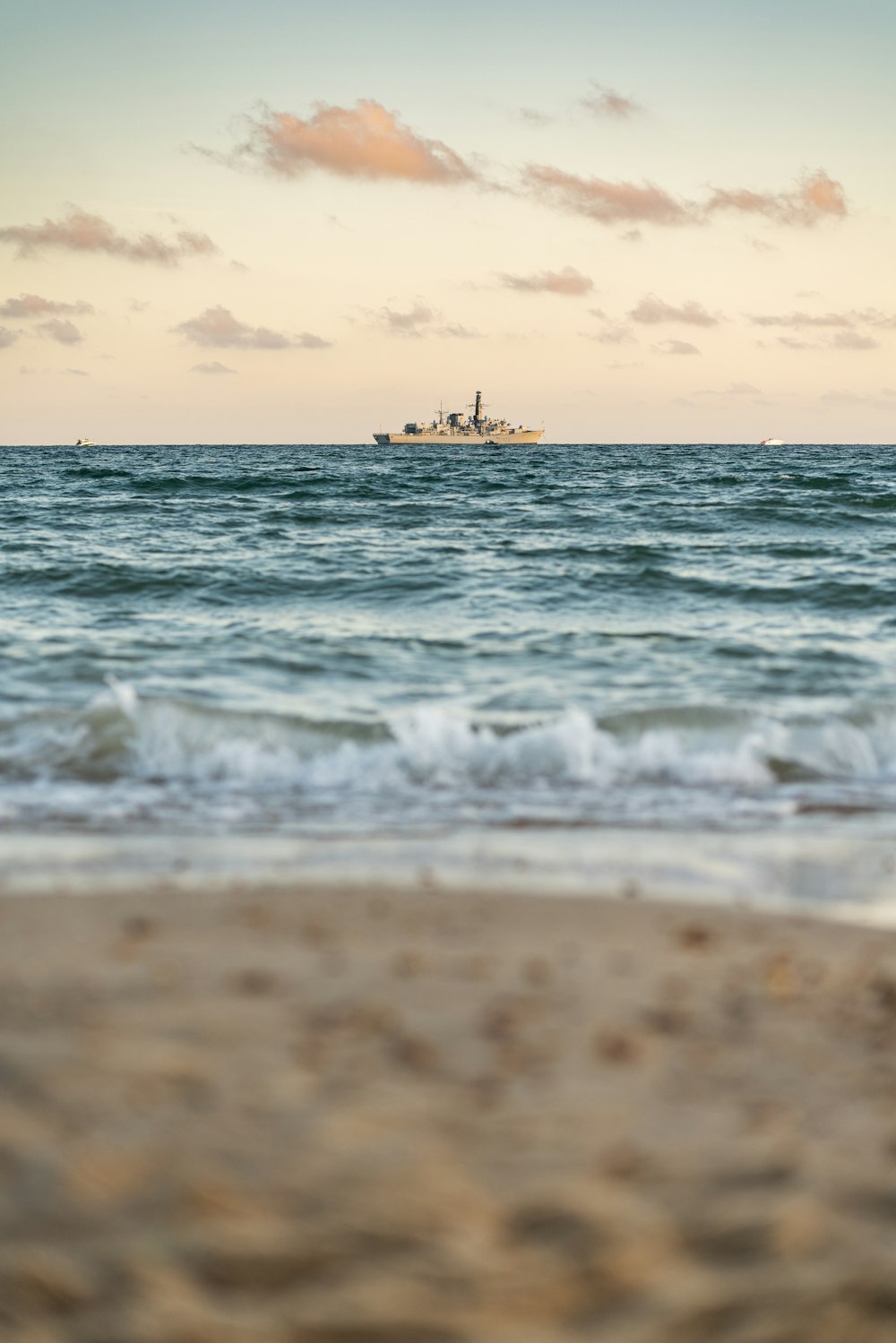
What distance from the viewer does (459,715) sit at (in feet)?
24.6

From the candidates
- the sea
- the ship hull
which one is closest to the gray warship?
the ship hull

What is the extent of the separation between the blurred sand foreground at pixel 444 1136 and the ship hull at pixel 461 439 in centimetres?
13424

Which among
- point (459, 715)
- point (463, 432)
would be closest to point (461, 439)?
point (463, 432)

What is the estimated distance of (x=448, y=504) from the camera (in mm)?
23672

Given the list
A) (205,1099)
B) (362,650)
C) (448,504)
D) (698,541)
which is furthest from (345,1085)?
(448,504)

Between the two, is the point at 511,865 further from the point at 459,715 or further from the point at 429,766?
the point at 459,715

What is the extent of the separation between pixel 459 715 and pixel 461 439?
5203 inches

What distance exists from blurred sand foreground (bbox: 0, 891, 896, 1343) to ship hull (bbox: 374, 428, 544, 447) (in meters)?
134

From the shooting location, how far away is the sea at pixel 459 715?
5.05 metres

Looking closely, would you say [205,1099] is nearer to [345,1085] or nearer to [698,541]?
[345,1085]

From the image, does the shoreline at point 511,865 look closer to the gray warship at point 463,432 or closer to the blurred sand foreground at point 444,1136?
the blurred sand foreground at point 444,1136

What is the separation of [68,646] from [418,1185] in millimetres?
7996

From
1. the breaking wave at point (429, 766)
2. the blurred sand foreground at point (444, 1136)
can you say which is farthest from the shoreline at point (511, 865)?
the blurred sand foreground at point (444, 1136)

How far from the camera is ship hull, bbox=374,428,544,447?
445ft
